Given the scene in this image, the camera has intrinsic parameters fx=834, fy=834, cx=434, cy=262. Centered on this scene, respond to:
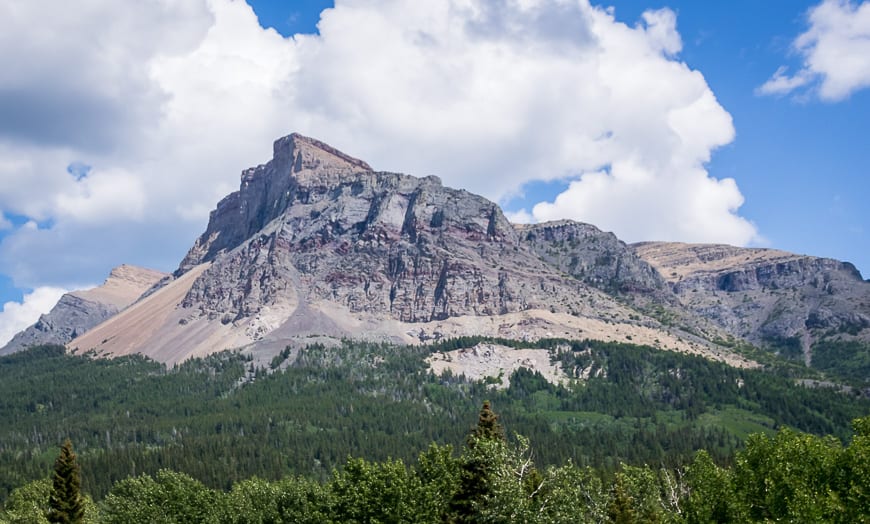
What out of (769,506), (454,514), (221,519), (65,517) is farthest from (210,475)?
(769,506)

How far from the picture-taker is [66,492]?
284 feet

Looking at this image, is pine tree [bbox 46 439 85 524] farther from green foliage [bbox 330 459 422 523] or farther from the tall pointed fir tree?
the tall pointed fir tree

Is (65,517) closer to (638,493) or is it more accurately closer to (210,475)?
(638,493)

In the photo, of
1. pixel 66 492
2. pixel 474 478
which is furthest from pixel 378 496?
pixel 66 492

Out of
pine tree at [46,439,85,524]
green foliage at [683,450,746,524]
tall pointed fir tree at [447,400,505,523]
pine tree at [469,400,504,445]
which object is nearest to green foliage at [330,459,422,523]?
tall pointed fir tree at [447,400,505,523]

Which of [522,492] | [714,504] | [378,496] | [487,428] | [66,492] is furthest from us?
[66,492]

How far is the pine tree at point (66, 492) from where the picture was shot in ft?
282

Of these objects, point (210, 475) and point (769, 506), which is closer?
point (769, 506)

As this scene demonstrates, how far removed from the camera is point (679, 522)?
61.4 m

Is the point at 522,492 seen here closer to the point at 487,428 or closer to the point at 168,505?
the point at 487,428

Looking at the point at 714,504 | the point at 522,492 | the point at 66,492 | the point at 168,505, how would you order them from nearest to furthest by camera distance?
1. the point at 522,492
2. the point at 714,504
3. the point at 66,492
4. the point at 168,505

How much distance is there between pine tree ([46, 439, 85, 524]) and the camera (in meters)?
85.9

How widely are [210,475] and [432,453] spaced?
416 ft

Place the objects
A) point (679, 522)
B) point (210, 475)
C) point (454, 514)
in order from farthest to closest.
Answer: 1. point (210, 475)
2. point (454, 514)
3. point (679, 522)
